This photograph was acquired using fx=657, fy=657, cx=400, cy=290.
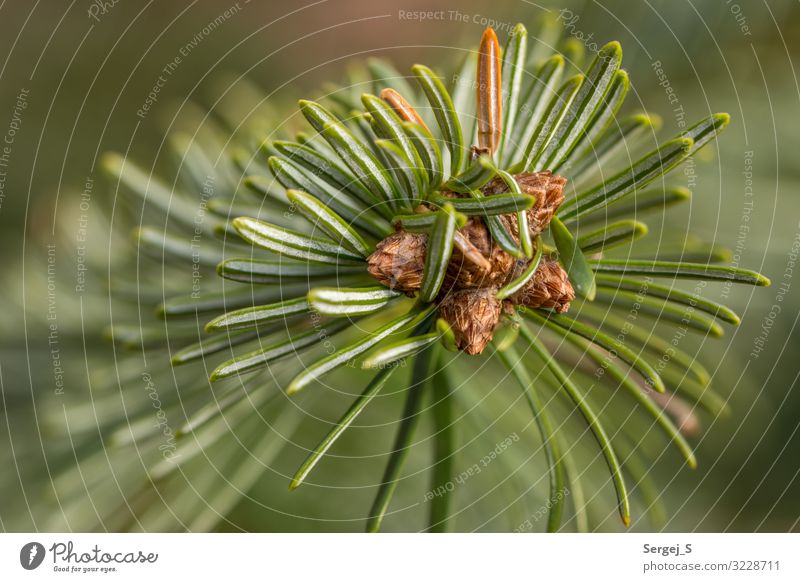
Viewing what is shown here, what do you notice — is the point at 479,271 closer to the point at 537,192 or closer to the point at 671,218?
A: the point at 537,192

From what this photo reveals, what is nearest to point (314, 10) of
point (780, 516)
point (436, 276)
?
point (436, 276)

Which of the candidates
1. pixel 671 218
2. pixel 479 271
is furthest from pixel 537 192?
pixel 671 218

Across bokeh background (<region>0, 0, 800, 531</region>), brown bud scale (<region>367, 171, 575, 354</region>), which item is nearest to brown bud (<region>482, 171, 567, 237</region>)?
brown bud scale (<region>367, 171, 575, 354</region>)

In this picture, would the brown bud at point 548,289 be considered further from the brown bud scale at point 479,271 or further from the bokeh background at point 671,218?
the bokeh background at point 671,218

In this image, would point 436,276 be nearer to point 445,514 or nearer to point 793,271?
point 445,514

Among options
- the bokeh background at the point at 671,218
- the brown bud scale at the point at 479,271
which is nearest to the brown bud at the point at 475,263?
the brown bud scale at the point at 479,271
